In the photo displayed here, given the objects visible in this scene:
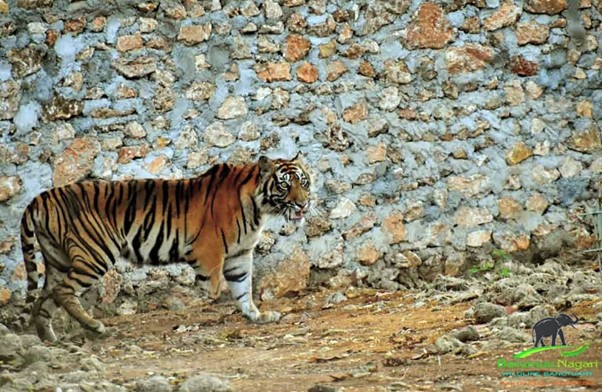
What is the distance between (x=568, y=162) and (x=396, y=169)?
4.60 ft

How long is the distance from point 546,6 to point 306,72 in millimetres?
2020

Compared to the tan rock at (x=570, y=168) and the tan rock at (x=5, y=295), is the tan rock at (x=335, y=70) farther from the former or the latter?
the tan rock at (x=5, y=295)

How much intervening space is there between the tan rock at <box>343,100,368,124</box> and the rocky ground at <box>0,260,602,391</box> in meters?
1.28

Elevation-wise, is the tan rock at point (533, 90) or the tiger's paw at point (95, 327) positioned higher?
the tan rock at point (533, 90)

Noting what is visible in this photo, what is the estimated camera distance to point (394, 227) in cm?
806

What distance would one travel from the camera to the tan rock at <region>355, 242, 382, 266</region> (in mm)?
7973

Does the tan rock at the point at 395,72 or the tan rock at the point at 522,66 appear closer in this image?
the tan rock at the point at 395,72

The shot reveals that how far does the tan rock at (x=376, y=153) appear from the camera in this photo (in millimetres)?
8062

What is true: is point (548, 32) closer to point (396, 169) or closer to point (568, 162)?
point (568, 162)

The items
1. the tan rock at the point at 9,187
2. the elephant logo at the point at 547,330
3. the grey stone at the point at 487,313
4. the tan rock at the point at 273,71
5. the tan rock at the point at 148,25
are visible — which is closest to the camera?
the elephant logo at the point at 547,330

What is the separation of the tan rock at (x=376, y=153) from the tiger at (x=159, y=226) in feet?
2.53

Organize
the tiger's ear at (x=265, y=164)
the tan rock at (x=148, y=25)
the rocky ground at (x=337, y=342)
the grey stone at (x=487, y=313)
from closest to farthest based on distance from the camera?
1. the rocky ground at (x=337, y=342)
2. the grey stone at (x=487, y=313)
3. the tiger's ear at (x=265, y=164)
4. the tan rock at (x=148, y=25)

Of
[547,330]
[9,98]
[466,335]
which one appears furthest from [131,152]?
[547,330]

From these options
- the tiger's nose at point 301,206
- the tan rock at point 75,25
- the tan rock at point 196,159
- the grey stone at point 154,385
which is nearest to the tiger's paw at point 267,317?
the tiger's nose at point 301,206
